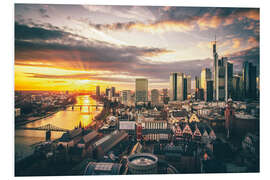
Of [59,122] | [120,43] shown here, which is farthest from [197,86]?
[59,122]

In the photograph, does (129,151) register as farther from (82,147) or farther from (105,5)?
(105,5)

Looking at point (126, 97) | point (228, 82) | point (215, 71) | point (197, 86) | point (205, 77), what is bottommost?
point (126, 97)

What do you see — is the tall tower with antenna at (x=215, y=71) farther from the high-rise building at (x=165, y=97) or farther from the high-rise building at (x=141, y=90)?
the high-rise building at (x=141, y=90)

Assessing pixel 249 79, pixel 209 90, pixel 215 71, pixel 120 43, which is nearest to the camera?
pixel 120 43

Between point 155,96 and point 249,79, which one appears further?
point 155,96

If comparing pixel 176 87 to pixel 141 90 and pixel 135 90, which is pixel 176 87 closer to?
pixel 141 90

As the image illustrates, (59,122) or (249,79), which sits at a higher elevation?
(249,79)
